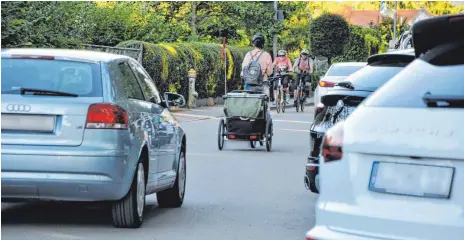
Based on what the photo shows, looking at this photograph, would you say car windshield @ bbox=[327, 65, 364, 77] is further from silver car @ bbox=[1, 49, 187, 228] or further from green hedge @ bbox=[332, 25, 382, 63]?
green hedge @ bbox=[332, 25, 382, 63]

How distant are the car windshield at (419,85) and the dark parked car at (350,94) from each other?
3925 millimetres

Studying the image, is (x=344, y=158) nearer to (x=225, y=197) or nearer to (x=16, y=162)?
(x=16, y=162)

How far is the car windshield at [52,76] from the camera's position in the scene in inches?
376

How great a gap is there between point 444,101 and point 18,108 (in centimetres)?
448

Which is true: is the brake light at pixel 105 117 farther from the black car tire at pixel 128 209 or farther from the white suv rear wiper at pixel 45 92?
the black car tire at pixel 128 209

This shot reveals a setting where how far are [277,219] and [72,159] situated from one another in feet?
7.38

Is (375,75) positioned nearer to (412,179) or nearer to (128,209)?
(128,209)

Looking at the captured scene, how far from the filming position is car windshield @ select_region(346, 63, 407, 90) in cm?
1029

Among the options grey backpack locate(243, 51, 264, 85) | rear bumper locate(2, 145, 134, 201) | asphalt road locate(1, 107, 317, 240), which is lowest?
asphalt road locate(1, 107, 317, 240)

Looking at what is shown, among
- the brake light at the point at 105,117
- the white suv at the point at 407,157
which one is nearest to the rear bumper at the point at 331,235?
the white suv at the point at 407,157

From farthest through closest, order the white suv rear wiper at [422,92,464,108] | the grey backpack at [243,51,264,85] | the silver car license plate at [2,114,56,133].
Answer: the grey backpack at [243,51,264,85] → the silver car license plate at [2,114,56,133] → the white suv rear wiper at [422,92,464,108]

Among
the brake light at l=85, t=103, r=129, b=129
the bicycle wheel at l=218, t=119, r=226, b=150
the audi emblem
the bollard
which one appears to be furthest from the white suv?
the bollard

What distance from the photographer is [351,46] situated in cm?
7044

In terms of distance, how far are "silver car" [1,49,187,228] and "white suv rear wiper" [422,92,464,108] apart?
13.0ft
